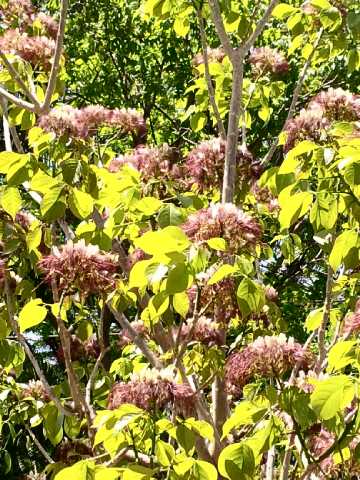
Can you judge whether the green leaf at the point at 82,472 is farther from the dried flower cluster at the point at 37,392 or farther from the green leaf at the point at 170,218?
the dried flower cluster at the point at 37,392

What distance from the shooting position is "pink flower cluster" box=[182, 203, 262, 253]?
6.94ft

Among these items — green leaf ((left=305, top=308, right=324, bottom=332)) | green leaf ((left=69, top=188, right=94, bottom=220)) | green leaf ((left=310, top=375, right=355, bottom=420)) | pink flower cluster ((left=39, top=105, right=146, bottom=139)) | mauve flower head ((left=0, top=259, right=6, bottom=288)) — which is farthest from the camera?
green leaf ((left=305, top=308, right=324, bottom=332))

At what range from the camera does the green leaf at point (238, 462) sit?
2.04 meters

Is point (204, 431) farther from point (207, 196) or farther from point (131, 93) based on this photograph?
point (131, 93)

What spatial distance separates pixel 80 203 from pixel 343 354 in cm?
103

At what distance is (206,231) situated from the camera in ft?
6.92

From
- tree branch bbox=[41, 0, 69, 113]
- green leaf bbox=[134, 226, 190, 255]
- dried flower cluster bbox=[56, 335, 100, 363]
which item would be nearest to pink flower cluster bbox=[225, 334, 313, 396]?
green leaf bbox=[134, 226, 190, 255]

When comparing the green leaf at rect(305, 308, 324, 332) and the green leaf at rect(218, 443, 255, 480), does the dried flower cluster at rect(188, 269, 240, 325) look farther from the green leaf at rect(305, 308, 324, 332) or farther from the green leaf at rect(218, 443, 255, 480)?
the green leaf at rect(305, 308, 324, 332)

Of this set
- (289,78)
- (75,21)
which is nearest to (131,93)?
(75,21)

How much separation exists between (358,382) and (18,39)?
106 inches

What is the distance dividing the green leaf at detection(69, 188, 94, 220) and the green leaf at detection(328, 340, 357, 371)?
0.97 meters

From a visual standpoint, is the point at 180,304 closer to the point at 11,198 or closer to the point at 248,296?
the point at 248,296

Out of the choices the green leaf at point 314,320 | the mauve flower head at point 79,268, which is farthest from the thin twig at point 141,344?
the green leaf at point 314,320

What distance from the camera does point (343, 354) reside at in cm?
210
